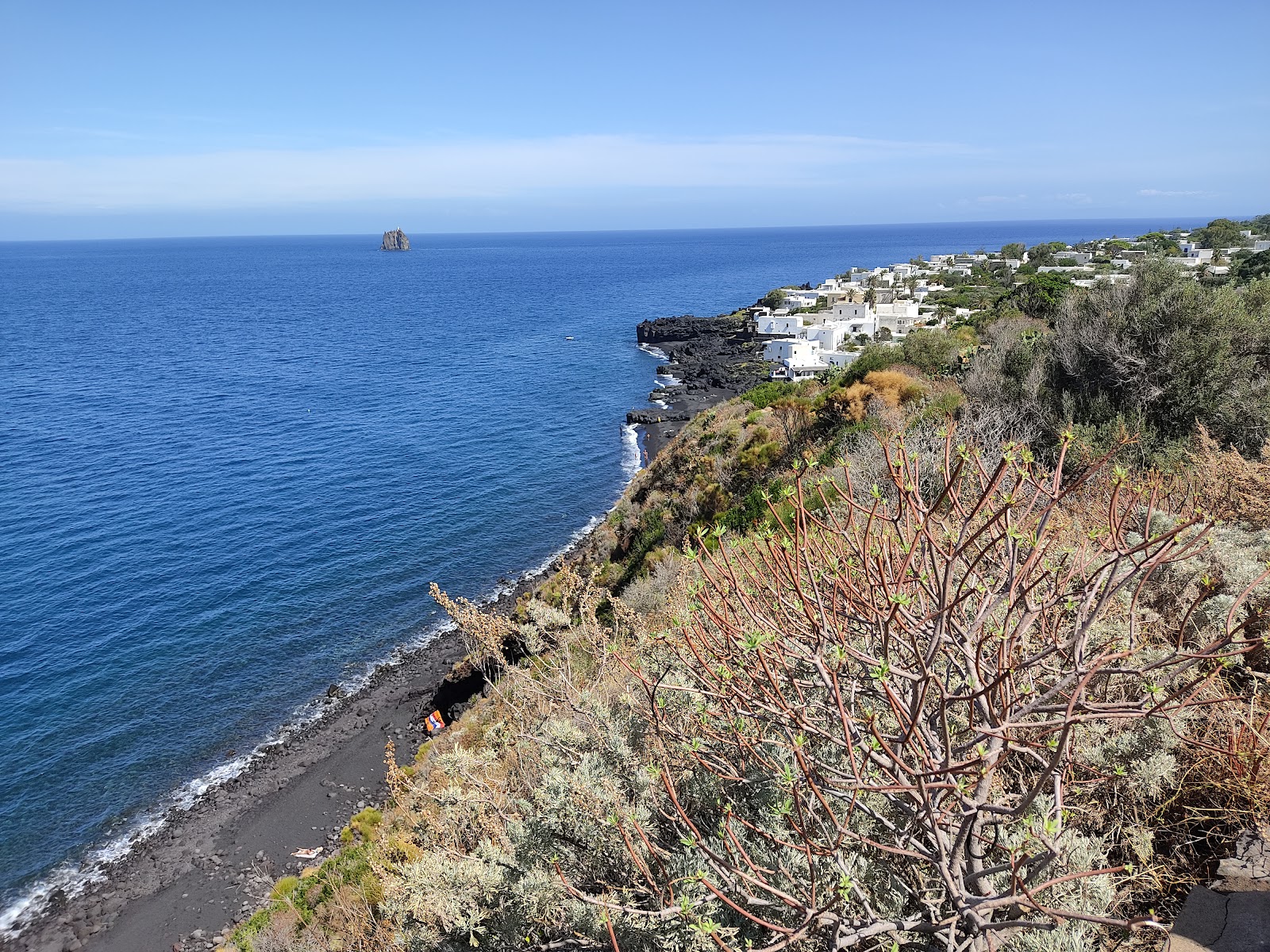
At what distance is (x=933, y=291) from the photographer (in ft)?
231

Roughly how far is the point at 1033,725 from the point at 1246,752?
7.34 ft

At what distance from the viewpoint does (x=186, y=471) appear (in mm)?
39938

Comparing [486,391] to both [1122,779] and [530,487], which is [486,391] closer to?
[530,487]

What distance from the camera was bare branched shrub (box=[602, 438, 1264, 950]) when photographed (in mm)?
3186

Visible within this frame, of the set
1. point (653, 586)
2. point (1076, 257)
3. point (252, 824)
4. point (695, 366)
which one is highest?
point (1076, 257)

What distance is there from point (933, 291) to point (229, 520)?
216 feet

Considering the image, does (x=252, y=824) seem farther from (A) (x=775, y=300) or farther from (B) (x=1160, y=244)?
(B) (x=1160, y=244)

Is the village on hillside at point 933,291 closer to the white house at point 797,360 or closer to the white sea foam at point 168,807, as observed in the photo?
the white house at point 797,360

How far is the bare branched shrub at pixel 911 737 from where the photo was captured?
3.19 meters

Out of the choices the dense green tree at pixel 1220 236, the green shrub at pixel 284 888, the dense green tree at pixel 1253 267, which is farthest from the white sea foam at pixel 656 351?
the green shrub at pixel 284 888

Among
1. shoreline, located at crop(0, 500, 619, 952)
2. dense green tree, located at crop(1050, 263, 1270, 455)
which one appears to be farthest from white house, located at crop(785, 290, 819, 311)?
shoreline, located at crop(0, 500, 619, 952)

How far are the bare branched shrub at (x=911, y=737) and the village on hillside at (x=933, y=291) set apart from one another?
33632mm

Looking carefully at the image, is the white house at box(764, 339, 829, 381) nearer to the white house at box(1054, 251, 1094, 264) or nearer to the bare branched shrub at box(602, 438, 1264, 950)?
the white house at box(1054, 251, 1094, 264)

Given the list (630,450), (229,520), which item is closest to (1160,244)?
(630,450)
